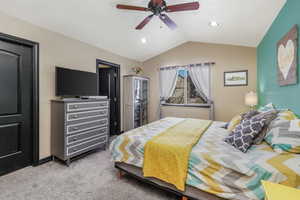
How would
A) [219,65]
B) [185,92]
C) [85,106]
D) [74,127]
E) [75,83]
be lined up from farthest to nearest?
[185,92] < [219,65] < [75,83] < [85,106] < [74,127]

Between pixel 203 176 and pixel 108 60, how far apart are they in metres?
3.43

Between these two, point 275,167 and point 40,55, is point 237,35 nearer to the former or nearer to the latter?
point 275,167

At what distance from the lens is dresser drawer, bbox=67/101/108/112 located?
244 cm

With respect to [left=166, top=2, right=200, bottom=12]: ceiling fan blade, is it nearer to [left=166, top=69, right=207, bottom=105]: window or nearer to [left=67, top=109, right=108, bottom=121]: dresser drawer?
[left=67, top=109, right=108, bottom=121]: dresser drawer

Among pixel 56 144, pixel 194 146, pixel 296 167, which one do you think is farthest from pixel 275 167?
pixel 56 144

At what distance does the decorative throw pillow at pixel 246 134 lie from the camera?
1520mm

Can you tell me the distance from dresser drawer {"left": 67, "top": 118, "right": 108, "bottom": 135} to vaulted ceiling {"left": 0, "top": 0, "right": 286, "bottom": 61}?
1.75 meters

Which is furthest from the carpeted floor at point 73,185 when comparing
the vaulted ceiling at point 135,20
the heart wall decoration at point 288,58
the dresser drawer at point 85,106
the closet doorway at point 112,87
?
the vaulted ceiling at point 135,20

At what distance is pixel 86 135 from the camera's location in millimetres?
2729

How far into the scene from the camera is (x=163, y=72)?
4.80 metres

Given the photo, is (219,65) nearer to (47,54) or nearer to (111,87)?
(111,87)

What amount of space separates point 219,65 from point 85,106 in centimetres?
354

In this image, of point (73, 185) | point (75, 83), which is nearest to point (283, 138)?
point (73, 185)

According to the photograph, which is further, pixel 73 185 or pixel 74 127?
pixel 74 127
